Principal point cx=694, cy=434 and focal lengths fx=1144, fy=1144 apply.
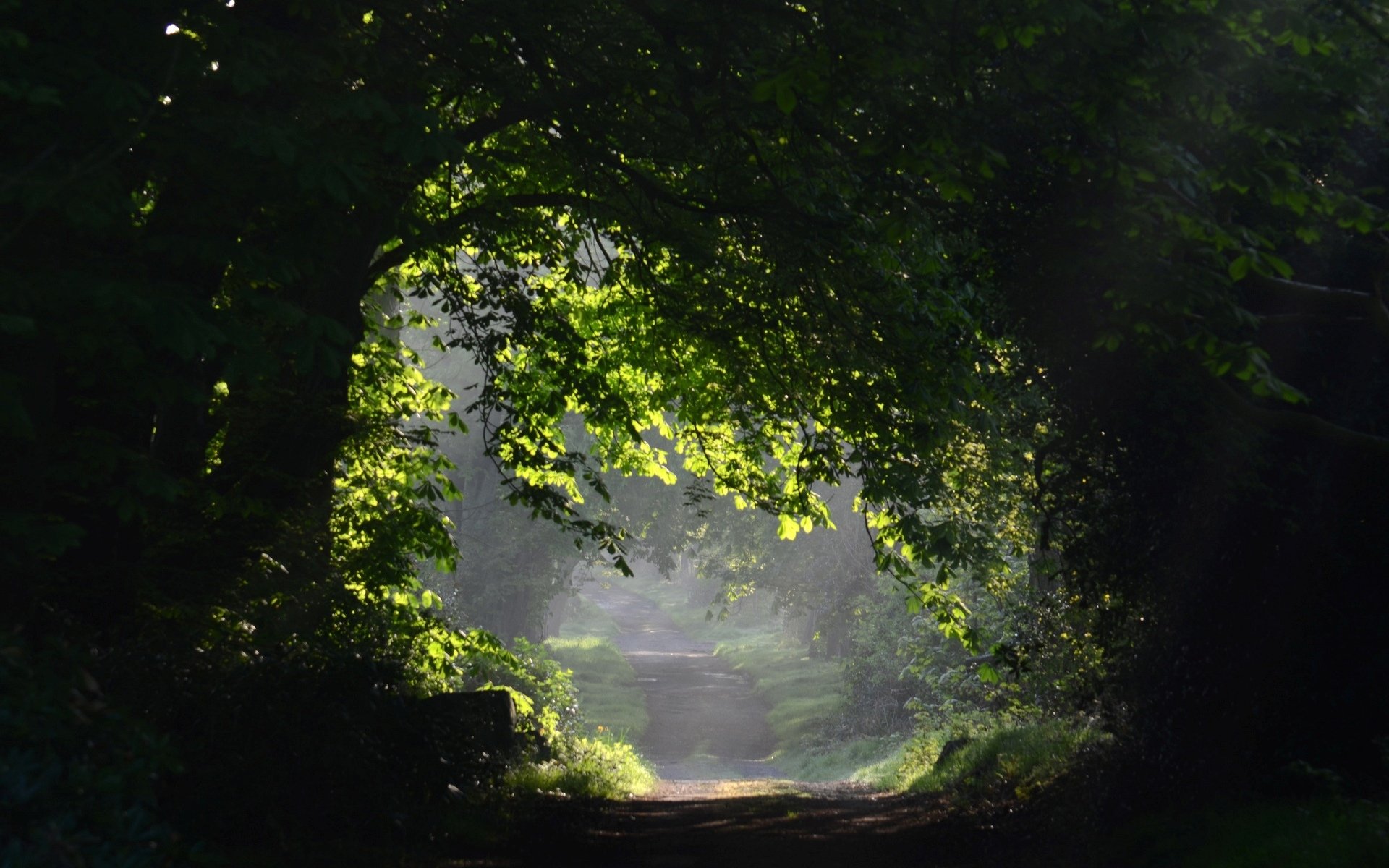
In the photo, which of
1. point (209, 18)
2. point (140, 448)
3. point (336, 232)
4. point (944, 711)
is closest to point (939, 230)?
point (336, 232)

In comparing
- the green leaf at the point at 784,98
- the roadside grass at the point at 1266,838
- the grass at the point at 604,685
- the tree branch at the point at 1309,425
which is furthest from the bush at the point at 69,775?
the grass at the point at 604,685

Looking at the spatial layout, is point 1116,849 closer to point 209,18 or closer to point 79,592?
point 79,592

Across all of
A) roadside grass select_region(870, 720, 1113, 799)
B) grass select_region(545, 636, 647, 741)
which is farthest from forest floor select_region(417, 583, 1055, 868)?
grass select_region(545, 636, 647, 741)

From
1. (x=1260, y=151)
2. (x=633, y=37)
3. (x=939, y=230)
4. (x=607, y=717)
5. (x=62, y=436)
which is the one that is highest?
(x=633, y=37)

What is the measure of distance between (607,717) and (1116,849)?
1167 inches

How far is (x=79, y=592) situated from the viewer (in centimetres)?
742

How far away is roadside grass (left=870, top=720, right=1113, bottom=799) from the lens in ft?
37.9

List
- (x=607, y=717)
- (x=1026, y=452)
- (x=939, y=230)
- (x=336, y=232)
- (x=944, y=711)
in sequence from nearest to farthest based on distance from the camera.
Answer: (x=336, y=232), (x=939, y=230), (x=1026, y=452), (x=944, y=711), (x=607, y=717)

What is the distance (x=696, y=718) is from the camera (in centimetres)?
4019

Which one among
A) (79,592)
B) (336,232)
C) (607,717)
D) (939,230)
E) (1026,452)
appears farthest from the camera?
(607,717)

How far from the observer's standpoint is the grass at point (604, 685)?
119ft

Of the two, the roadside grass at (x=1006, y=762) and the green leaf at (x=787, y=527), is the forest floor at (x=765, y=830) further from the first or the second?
the green leaf at (x=787, y=527)

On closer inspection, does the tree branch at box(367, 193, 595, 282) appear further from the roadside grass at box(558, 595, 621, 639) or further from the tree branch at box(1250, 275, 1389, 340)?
the roadside grass at box(558, 595, 621, 639)

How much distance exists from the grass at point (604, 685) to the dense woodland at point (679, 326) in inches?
744
